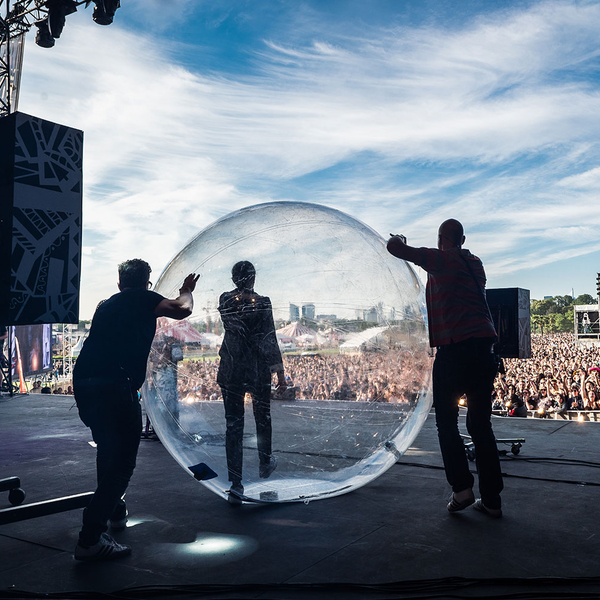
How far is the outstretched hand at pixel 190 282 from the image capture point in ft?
10.8

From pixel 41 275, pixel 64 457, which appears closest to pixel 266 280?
pixel 41 275

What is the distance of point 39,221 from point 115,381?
6.69ft

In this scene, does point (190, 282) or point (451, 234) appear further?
point (451, 234)

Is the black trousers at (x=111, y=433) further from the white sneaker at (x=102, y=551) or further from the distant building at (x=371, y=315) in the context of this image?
the distant building at (x=371, y=315)

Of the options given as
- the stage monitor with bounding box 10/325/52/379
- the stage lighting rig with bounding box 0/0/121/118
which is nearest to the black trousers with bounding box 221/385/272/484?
the stage lighting rig with bounding box 0/0/121/118

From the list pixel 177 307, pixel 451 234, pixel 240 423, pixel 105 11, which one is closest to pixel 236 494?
pixel 240 423

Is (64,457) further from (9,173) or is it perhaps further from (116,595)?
(116,595)

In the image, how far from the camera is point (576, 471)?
4562 millimetres

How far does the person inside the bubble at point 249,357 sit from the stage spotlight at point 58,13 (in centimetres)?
1086

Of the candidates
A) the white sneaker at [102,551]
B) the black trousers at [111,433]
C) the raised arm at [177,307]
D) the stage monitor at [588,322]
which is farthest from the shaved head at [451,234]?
the stage monitor at [588,322]

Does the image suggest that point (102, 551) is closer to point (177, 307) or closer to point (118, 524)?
point (118, 524)

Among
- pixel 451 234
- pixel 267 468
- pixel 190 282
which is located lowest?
pixel 267 468

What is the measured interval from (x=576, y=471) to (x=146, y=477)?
A: 354 centimetres

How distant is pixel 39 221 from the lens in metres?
4.41
